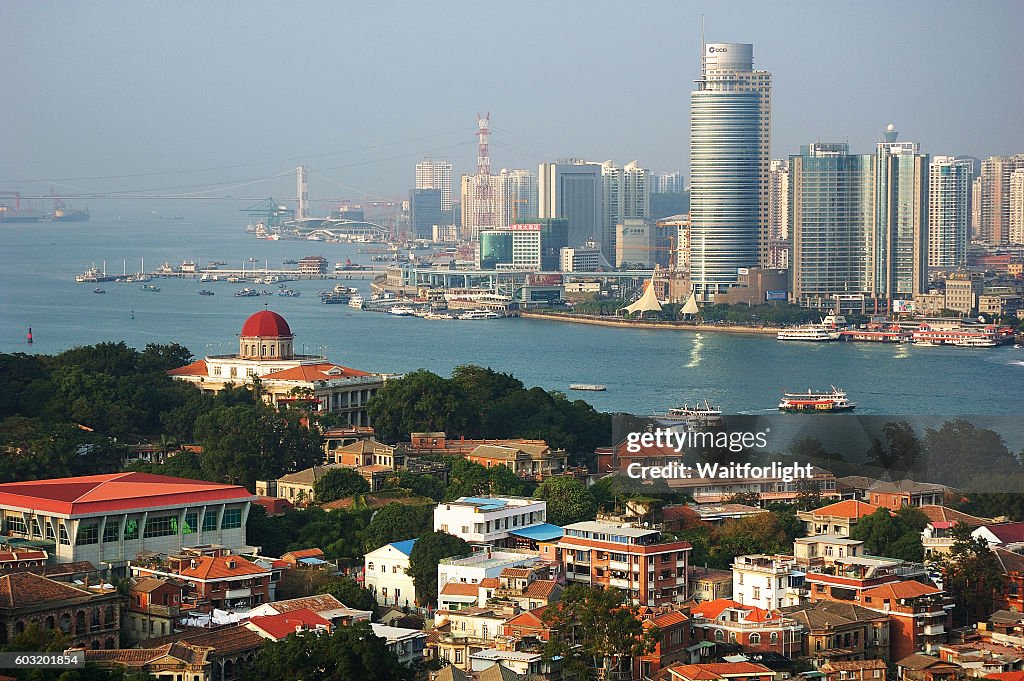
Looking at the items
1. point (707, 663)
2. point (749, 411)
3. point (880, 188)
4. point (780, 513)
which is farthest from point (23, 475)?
point (880, 188)

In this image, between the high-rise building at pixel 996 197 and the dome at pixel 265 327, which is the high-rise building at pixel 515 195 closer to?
the high-rise building at pixel 996 197

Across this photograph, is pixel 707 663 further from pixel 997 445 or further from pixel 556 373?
pixel 556 373

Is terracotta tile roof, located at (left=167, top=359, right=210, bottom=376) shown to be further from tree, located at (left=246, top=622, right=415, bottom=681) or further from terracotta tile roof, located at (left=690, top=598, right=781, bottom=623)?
tree, located at (left=246, top=622, right=415, bottom=681)

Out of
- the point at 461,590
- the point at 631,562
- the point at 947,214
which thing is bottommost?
the point at 461,590

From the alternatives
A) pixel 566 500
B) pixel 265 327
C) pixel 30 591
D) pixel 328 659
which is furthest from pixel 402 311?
pixel 328 659

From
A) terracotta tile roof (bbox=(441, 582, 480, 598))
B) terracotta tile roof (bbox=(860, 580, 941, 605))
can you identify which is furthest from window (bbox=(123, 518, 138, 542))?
terracotta tile roof (bbox=(860, 580, 941, 605))

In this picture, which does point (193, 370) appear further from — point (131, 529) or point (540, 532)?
point (540, 532)

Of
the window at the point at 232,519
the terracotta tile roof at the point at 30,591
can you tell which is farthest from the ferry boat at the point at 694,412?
the terracotta tile roof at the point at 30,591
